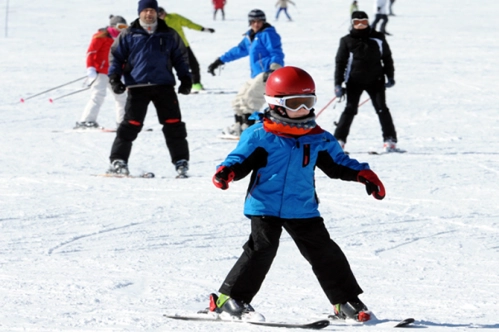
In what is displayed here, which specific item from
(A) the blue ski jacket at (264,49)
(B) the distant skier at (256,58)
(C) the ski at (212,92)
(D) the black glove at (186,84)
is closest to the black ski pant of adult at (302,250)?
(D) the black glove at (186,84)

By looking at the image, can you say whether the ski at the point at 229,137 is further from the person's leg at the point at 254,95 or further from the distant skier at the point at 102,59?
the distant skier at the point at 102,59

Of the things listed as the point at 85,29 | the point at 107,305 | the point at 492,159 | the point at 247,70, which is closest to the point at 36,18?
the point at 85,29

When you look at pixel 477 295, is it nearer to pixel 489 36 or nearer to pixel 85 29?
pixel 489 36

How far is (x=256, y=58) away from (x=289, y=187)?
652cm

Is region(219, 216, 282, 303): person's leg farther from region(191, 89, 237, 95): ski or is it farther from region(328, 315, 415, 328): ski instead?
region(191, 89, 237, 95): ski

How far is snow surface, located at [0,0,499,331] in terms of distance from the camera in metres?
4.25

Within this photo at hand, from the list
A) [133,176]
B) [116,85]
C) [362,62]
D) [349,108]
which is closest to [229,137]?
[349,108]

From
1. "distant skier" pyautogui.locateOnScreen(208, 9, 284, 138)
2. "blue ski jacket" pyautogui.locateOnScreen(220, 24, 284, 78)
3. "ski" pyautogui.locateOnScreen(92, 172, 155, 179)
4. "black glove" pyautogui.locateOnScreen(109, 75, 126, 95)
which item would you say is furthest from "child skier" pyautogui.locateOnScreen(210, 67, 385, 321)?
"blue ski jacket" pyautogui.locateOnScreen(220, 24, 284, 78)

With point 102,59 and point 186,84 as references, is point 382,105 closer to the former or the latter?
point 186,84

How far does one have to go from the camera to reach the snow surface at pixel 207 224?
4.25 meters

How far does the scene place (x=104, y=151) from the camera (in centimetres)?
1016

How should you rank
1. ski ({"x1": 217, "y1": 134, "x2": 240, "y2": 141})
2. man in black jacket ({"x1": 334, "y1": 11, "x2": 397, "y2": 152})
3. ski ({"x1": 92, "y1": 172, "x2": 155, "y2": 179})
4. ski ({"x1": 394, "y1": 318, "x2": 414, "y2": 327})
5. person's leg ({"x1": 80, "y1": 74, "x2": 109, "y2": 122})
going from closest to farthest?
ski ({"x1": 394, "y1": 318, "x2": 414, "y2": 327}), ski ({"x1": 92, "y1": 172, "x2": 155, "y2": 179}), man in black jacket ({"x1": 334, "y1": 11, "x2": 397, "y2": 152}), ski ({"x1": 217, "y1": 134, "x2": 240, "y2": 141}), person's leg ({"x1": 80, "y1": 74, "x2": 109, "y2": 122})

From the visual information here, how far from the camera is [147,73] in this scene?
7.80 m

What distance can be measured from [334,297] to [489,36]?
70.6ft
